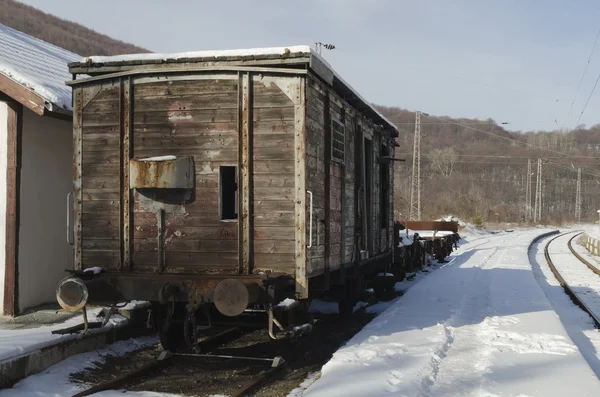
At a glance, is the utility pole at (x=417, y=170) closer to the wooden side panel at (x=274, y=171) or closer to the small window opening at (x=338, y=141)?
the small window opening at (x=338, y=141)

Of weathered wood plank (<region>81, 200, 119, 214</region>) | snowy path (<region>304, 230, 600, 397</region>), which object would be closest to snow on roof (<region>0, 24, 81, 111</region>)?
weathered wood plank (<region>81, 200, 119, 214</region>)

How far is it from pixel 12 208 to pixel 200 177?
3603 mm

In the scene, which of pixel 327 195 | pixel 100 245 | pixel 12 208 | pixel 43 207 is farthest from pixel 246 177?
pixel 43 207

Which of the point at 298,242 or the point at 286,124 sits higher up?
the point at 286,124

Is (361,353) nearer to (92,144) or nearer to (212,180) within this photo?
(212,180)

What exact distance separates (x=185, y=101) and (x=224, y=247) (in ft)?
6.05

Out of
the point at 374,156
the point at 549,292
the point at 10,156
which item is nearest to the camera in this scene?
the point at 10,156

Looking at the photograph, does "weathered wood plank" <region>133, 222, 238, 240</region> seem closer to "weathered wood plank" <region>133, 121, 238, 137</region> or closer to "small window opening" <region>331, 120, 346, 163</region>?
"weathered wood plank" <region>133, 121, 238, 137</region>

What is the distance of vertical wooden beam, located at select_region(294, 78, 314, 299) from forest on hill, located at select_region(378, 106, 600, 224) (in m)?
86.2

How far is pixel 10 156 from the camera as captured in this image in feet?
29.6

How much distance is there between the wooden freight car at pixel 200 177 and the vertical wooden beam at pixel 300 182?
1 cm

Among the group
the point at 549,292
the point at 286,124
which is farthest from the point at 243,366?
the point at 549,292

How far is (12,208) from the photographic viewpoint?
29.5 feet

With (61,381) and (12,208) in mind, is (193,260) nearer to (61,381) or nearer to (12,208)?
(61,381)
